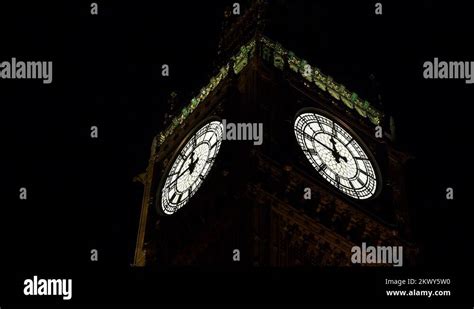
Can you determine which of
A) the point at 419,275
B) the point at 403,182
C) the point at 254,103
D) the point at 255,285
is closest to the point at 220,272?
the point at 255,285

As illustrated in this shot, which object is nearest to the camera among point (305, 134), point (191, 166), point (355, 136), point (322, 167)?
point (322, 167)

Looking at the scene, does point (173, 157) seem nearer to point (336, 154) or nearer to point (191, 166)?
point (191, 166)

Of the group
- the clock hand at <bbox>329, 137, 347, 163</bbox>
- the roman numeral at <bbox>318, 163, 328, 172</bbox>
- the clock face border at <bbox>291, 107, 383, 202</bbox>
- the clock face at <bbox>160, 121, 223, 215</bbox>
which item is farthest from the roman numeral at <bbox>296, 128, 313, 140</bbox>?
the clock face at <bbox>160, 121, 223, 215</bbox>

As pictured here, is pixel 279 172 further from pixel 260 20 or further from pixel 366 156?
pixel 260 20

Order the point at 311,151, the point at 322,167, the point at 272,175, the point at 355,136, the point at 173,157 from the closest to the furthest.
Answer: the point at 272,175 < the point at 322,167 < the point at 311,151 < the point at 355,136 < the point at 173,157

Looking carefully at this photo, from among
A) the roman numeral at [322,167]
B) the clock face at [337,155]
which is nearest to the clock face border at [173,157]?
the clock face at [337,155]

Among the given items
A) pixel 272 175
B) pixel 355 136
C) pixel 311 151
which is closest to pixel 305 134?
pixel 311 151

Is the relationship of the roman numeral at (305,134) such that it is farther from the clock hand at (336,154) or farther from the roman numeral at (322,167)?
the roman numeral at (322,167)
